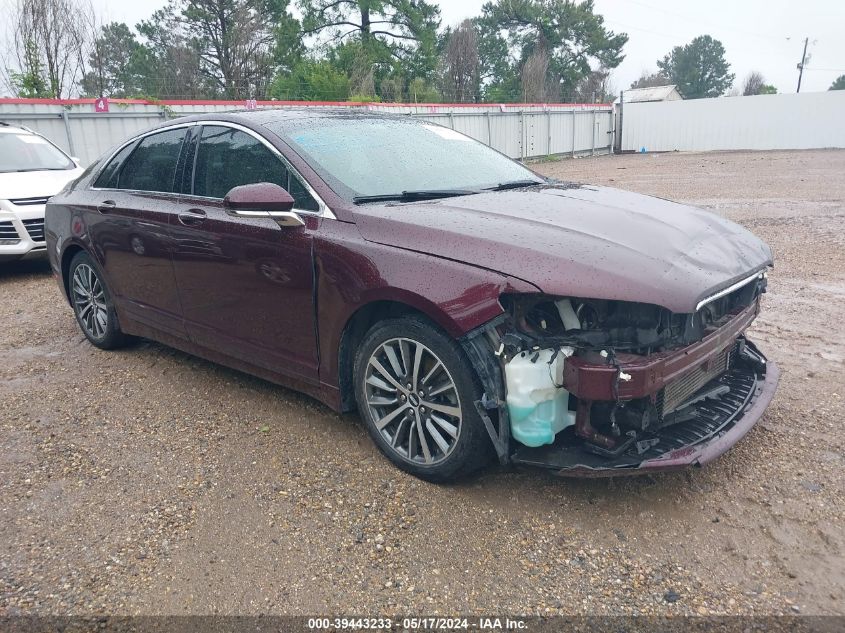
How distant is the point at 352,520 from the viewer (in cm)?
296

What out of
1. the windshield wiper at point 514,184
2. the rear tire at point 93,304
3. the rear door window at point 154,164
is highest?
the rear door window at point 154,164

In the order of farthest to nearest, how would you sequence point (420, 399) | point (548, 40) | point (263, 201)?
point (548, 40) < point (263, 201) < point (420, 399)

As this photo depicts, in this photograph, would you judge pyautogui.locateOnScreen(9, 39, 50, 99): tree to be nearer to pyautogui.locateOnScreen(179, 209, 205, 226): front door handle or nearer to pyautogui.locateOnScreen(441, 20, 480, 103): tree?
pyautogui.locateOnScreen(179, 209, 205, 226): front door handle

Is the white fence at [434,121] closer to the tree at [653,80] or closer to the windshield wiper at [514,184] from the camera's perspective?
the windshield wiper at [514,184]

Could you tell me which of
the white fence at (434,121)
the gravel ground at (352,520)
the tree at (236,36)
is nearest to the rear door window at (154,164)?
the white fence at (434,121)

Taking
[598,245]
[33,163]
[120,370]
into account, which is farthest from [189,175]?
[33,163]

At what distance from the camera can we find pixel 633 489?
10.1 feet

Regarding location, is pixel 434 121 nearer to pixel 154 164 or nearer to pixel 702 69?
pixel 154 164

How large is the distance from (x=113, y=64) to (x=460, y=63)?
1832cm

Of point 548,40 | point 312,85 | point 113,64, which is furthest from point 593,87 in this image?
point 113,64

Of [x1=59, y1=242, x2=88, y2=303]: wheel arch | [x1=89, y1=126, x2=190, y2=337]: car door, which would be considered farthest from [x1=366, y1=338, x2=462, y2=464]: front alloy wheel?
[x1=59, y1=242, x2=88, y2=303]: wheel arch

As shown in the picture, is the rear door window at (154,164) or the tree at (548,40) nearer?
the rear door window at (154,164)

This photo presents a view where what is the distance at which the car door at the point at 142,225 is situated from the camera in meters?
4.25

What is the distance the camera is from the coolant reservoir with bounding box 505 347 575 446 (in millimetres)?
2707
